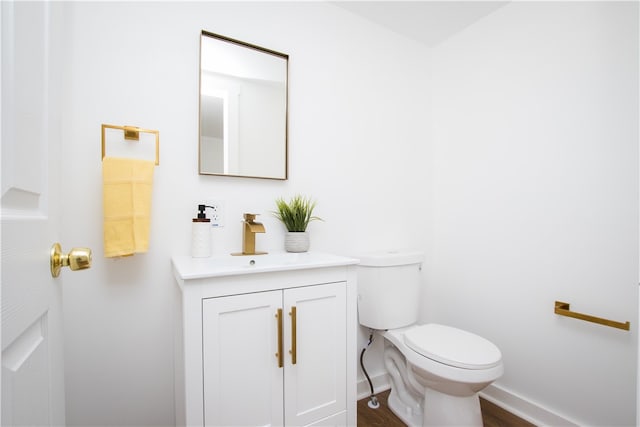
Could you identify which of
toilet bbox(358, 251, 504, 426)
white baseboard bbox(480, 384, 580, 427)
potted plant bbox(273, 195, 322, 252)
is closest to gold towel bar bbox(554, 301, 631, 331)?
toilet bbox(358, 251, 504, 426)

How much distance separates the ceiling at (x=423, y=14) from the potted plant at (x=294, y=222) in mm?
1186

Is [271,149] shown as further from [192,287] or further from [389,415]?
[389,415]

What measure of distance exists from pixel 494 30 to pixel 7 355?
2.30 meters

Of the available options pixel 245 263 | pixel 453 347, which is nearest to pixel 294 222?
pixel 245 263

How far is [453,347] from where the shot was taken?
1.29 m

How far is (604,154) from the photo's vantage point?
1.33m

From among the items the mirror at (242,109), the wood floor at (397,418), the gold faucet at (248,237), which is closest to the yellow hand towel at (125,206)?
the mirror at (242,109)

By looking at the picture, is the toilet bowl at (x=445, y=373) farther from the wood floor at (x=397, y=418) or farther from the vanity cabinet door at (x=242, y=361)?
the vanity cabinet door at (x=242, y=361)

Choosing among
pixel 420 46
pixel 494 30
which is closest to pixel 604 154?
pixel 494 30

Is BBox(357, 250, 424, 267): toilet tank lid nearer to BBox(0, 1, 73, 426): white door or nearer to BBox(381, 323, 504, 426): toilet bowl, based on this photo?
BBox(381, 323, 504, 426): toilet bowl

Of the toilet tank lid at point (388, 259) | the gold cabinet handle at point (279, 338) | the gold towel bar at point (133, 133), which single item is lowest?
the gold cabinet handle at point (279, 338)

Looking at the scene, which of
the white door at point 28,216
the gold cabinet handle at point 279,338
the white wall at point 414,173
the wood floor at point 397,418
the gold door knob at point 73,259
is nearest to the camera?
the white door at point 28,216

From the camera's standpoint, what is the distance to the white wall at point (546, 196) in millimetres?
1283

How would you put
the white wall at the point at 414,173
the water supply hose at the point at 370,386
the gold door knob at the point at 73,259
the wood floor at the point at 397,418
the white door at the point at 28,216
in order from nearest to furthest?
the white door at the point at 28,216 < the gold door knob at the point at 73,259 < the white wall at the point at 414,173 < the wood floor at the point at 397,418 < the water supply hose at the point at 370,386
